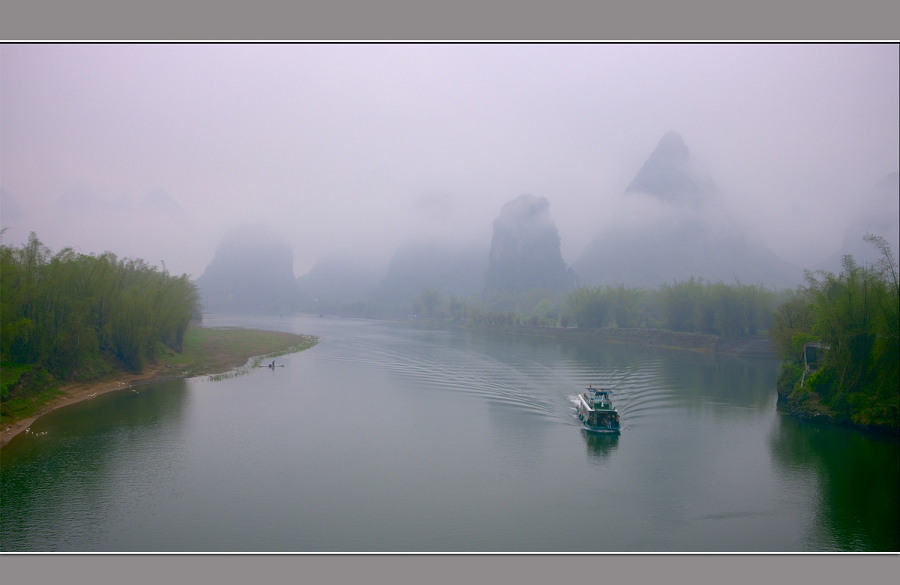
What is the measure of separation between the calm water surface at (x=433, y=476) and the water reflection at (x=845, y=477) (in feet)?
0.14

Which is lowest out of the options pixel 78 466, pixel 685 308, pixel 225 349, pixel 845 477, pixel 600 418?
pixel 845 477

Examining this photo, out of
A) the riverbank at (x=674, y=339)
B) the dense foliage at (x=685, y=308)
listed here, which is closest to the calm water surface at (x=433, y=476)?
the riverbank at (x=674, y=339)

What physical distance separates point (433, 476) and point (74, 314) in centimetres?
1074

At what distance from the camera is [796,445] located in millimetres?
11188

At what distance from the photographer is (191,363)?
20.0 metres

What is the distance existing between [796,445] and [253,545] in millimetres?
10523

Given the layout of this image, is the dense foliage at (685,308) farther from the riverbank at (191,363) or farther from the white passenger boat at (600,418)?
the white passenger boat at (600,418)

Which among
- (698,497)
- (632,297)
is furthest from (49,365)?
(632,297)

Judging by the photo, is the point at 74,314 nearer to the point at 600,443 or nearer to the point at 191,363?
the point at 191,363

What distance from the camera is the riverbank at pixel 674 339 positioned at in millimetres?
27891

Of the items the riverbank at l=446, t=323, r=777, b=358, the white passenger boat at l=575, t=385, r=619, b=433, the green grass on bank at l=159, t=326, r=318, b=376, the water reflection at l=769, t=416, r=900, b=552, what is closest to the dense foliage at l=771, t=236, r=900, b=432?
the water reflection at l=769, t=416, r=900, b=552

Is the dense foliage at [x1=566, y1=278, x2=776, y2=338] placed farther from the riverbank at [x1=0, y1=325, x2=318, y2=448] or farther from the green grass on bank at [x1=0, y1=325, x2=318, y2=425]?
the green grass on bank at [x1=0, y1=325, x2=318, y2=425]

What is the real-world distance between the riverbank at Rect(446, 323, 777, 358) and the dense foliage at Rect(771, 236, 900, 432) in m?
10.8

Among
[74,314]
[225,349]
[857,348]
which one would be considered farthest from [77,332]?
[857,348]
